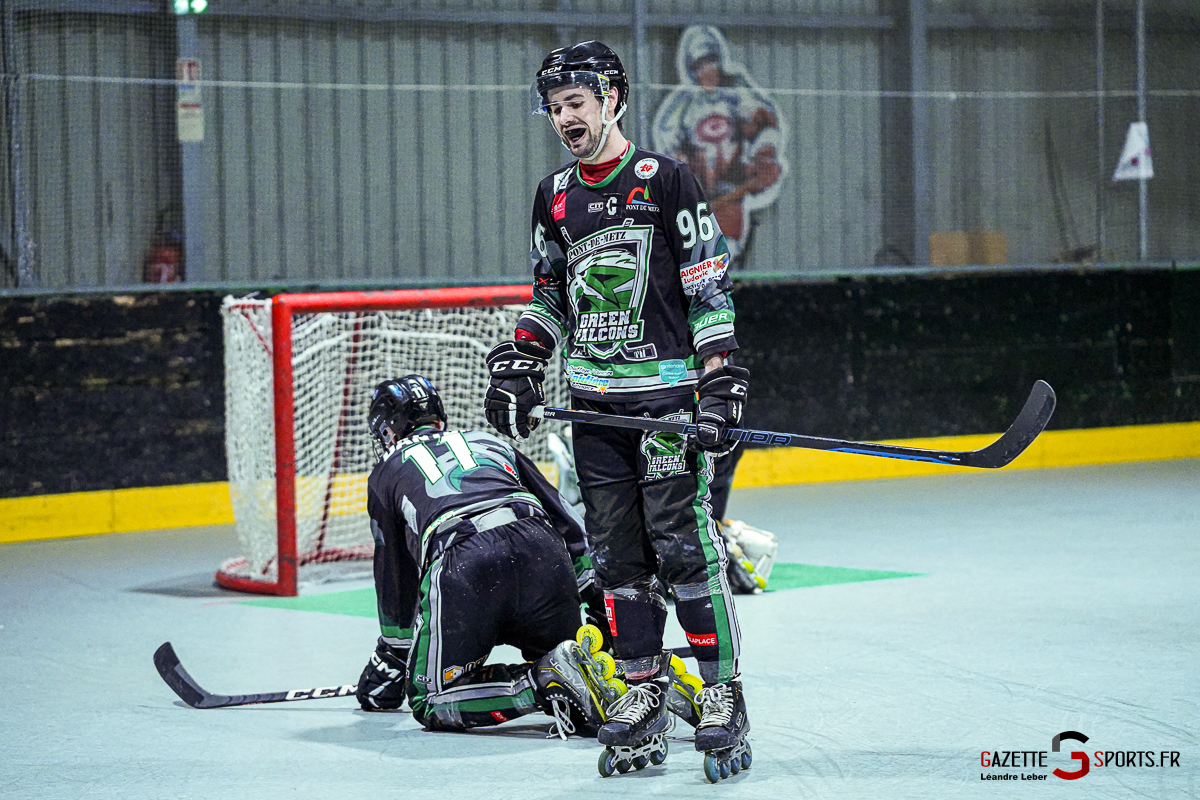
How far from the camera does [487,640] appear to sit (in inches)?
135

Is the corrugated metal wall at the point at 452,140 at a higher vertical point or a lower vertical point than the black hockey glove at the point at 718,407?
higher

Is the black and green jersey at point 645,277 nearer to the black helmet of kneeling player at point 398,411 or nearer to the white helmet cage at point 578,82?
the white helmet cage at point 578,82

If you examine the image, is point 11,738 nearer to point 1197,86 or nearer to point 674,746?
point 674,746

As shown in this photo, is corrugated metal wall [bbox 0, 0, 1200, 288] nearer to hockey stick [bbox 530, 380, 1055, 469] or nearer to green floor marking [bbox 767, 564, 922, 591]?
green floor marking [bbox 767, 564, 922, 591]

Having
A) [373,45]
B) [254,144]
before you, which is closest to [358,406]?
[254,144]

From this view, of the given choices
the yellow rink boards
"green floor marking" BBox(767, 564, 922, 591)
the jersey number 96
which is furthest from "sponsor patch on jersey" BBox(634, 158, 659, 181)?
the yellow rink boards

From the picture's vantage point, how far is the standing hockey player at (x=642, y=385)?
2990 millimetres

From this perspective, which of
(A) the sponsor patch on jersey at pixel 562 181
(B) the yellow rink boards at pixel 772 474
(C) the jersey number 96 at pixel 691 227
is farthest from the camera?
(B) the yellow rink boards at pixel 772 474

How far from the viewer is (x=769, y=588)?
5215mm

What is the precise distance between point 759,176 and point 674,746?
580 cm

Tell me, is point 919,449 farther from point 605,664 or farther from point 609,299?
point 605,664

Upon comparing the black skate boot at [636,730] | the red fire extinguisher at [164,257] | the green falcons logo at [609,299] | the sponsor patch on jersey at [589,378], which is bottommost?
the black skate boot at [636,730]

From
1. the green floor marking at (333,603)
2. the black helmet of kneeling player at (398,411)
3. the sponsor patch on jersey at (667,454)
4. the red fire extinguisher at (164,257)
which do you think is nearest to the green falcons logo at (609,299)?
the sponsor patch on jersey at (667,454)

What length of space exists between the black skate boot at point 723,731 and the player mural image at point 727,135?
555 cm
